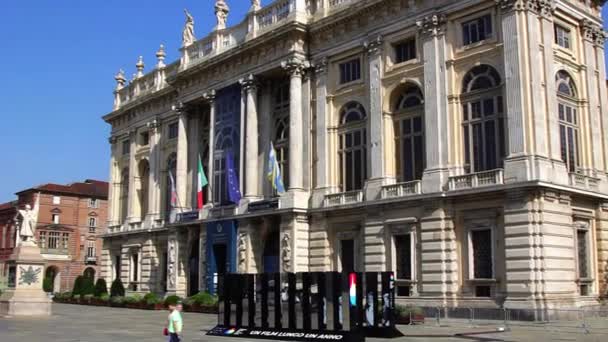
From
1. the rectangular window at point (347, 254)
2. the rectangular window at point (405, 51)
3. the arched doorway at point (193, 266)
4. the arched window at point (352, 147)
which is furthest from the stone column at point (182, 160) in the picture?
the rectangular window at point (405, 51)

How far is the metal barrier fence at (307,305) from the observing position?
23078 mm

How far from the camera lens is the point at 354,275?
76.3 ft

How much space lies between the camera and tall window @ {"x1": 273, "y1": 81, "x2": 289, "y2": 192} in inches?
1889

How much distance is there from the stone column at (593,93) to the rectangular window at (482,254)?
23.7 feet

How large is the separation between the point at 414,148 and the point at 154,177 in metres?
29.8

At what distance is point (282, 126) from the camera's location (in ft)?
160

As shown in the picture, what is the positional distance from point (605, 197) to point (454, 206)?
7763 mm

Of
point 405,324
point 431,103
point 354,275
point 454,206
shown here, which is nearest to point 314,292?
point 354,275

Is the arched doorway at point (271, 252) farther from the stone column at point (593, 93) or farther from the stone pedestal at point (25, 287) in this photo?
the stone column at point (593, 93)

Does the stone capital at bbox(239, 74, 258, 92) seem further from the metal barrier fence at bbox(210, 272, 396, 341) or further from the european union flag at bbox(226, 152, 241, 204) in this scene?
the metal barrier fence at bbox(210, 272, 396, 341)

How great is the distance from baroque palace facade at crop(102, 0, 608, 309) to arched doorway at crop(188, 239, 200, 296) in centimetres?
17

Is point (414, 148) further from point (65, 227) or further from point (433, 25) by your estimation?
point (65, 227)

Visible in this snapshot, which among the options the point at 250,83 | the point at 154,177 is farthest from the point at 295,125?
the point at 154,177

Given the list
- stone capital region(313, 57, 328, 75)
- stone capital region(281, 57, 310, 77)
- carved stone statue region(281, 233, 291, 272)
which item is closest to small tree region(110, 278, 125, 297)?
carved stone statue region(281, 233, 291, 272)
